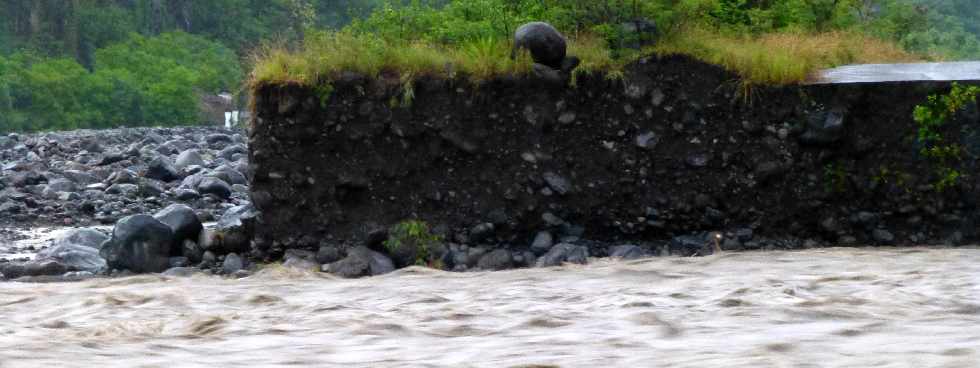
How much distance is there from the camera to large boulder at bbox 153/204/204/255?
38.3 feet

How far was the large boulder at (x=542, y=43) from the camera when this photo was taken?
37.2 ft

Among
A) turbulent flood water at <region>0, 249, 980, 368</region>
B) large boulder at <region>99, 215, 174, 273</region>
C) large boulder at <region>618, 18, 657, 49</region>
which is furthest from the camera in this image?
large boulder at <region>618, 18, 657, 49</region>

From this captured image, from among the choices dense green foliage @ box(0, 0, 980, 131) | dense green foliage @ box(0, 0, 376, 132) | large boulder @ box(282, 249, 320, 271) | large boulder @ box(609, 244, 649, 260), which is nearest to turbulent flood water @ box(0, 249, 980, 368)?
large boulder @ box(609, 244, 649, 260)

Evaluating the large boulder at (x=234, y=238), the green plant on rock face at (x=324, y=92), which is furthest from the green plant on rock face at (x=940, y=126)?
the large boulder at (x=234, y=238)

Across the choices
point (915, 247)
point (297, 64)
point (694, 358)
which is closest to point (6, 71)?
point (297, 64)

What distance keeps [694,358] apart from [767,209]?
19.8 ft

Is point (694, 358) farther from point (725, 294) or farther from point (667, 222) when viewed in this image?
point (667, 222)

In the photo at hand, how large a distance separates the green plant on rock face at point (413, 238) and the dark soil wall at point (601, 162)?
0.12 meters

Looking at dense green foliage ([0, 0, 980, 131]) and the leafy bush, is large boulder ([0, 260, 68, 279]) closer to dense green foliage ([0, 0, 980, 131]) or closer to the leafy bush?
dense green foliage ([0, 0, 980, 131])

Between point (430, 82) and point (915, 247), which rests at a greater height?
point (430, 82)

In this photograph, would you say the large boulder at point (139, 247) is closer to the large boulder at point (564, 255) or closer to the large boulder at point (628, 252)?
the large boulder at point (564, 255)

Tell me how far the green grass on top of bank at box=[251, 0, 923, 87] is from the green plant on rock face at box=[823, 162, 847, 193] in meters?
0.81

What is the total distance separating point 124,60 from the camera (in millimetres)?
57000

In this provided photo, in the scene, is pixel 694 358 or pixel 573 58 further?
pixel 573 58
